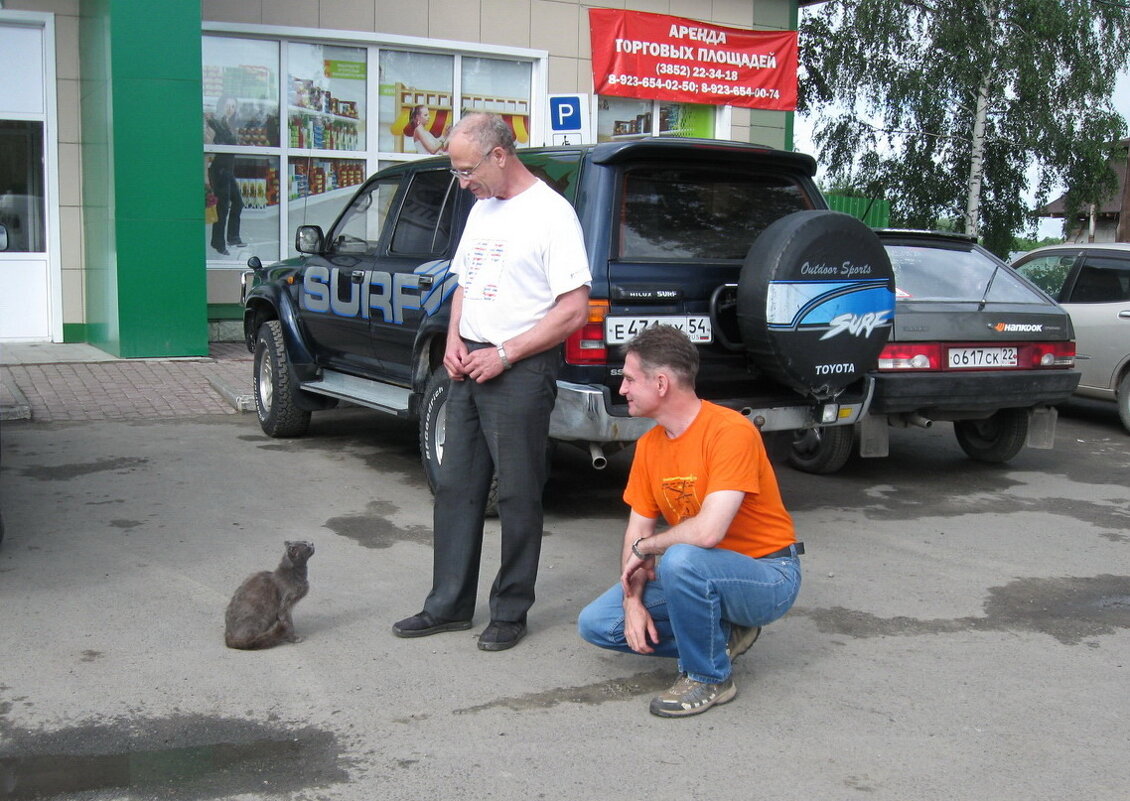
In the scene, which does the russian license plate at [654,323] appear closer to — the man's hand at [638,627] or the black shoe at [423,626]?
the black shoe at [423,626]

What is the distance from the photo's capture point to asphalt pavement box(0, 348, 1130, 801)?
11.7 ft

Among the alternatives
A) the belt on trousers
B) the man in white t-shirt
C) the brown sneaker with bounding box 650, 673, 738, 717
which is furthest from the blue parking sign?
the brown sneaker with bounding box 650, 673, 738, 717

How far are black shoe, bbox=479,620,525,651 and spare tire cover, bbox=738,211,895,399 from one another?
216 cm

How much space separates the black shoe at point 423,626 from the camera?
4719 mm

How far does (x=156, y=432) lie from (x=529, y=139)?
8.33 metres

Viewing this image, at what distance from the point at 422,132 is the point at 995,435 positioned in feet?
29.5

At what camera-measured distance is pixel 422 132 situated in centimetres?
1520

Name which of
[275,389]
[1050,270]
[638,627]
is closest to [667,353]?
[638,627]

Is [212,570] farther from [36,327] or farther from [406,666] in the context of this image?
[36,327]

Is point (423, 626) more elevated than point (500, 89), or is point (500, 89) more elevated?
point (500, 89)

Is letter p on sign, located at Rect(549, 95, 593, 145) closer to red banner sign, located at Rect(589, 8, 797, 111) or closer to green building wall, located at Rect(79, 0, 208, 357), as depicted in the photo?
green building wall, located at Rect(79, 0, 208, 357)

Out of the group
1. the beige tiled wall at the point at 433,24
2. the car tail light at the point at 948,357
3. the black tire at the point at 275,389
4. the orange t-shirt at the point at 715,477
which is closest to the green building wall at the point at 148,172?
the beige tiled wall at the point at 433,24

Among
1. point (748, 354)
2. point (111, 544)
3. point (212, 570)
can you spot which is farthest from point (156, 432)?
point (748, 354)

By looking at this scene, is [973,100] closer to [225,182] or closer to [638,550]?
[225,182]
